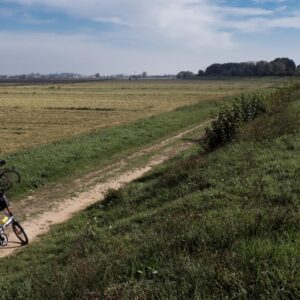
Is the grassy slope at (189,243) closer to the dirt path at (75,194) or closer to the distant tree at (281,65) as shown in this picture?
the dirt path at (75,194)

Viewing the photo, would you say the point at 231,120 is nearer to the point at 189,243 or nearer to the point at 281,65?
the point at 189,243

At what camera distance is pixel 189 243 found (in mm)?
5109

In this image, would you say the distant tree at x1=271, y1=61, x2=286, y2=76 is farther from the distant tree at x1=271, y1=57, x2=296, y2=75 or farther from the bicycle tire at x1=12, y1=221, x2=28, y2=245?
the bicycle tire at x1=12, y1=221, x2=28, y2=245

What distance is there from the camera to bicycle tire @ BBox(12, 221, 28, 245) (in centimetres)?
879

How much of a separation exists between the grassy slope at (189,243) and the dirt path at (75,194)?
0.52 m

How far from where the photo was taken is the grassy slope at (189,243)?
4000 mm

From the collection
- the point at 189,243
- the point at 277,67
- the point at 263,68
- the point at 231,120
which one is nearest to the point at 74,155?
the point at 231,120

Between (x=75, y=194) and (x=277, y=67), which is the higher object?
(x=277, y=67)

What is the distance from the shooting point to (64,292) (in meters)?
4.45

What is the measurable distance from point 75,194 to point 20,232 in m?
3.63

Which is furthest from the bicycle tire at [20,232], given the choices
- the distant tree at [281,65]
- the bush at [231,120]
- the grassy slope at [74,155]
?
Result: the distant tree at [281,65]

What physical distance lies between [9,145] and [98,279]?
21366 mm

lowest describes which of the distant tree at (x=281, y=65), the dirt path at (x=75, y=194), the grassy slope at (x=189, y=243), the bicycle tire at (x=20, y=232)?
the dirt path at (x=75, y=194)

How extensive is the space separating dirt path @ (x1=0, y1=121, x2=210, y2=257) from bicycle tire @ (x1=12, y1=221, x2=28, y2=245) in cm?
12
